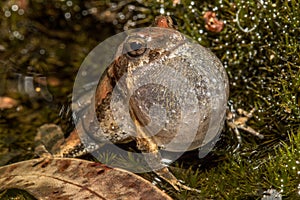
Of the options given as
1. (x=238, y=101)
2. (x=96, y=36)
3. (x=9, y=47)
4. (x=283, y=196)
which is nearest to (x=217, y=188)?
(x=283, y=196)

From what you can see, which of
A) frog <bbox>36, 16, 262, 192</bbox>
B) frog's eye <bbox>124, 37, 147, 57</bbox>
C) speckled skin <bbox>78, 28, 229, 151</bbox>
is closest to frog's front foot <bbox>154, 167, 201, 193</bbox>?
frog <bbox>36, 16, 262, 192</bbox>

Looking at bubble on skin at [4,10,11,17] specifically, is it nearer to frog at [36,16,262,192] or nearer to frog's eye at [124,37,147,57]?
frog at [36,16,262,192]

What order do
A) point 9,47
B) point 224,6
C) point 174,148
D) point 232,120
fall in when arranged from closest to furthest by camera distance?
point 174,148, point 232,120, point 224,6, point 9,47

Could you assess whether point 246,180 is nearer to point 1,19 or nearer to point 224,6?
point 224,6

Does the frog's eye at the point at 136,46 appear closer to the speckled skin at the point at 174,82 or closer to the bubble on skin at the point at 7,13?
the speckled skin at the point at 174,82

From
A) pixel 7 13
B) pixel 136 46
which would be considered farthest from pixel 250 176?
pixel 7 13

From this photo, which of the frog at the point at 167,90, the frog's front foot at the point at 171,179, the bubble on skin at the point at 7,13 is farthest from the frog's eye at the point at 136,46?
the bubble on skin at the point at 7,13

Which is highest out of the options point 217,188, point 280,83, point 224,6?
point 224,6

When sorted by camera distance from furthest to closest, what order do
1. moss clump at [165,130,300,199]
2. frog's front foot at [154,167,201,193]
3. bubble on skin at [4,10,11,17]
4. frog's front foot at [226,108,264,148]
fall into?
bubble on skin at [4,10,11,17] < frog's front foot at [226,108,264,148] < frog's front foot at [154,167,201,193] < moss clump at [165,130,300,199]
